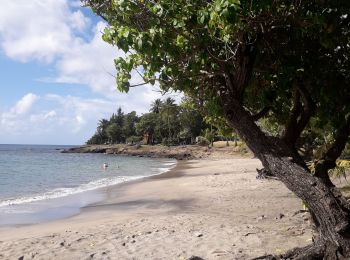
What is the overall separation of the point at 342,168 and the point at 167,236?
4.96 meters

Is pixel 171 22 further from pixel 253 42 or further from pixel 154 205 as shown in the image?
→ pixel 154 205

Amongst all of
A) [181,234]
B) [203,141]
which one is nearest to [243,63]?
[181,234]

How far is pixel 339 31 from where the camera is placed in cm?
568

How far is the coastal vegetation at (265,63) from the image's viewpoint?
182 inches

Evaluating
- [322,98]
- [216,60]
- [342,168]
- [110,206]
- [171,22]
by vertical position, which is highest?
[171,22]

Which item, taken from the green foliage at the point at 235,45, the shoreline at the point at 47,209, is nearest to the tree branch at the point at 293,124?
the green foliage at the point at 235,45

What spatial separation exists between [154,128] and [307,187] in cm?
9245

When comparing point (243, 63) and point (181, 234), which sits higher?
point (243, 63)

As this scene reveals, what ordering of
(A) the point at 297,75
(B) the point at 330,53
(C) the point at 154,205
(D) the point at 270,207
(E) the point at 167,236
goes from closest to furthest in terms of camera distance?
(A) the point at 297,75
(B) the point at 330,53
(E) the point at 167,236
(D) the point at 270,207
(C) the point at 154,205

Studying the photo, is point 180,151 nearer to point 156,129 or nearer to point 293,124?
point 156,129

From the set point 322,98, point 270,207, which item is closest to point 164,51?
point 322,98

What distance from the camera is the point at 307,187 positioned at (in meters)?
4.66

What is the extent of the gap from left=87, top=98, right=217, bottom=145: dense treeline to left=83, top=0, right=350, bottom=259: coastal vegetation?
61506 mm

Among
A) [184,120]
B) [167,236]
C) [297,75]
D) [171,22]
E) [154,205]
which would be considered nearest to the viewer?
[171,22]
